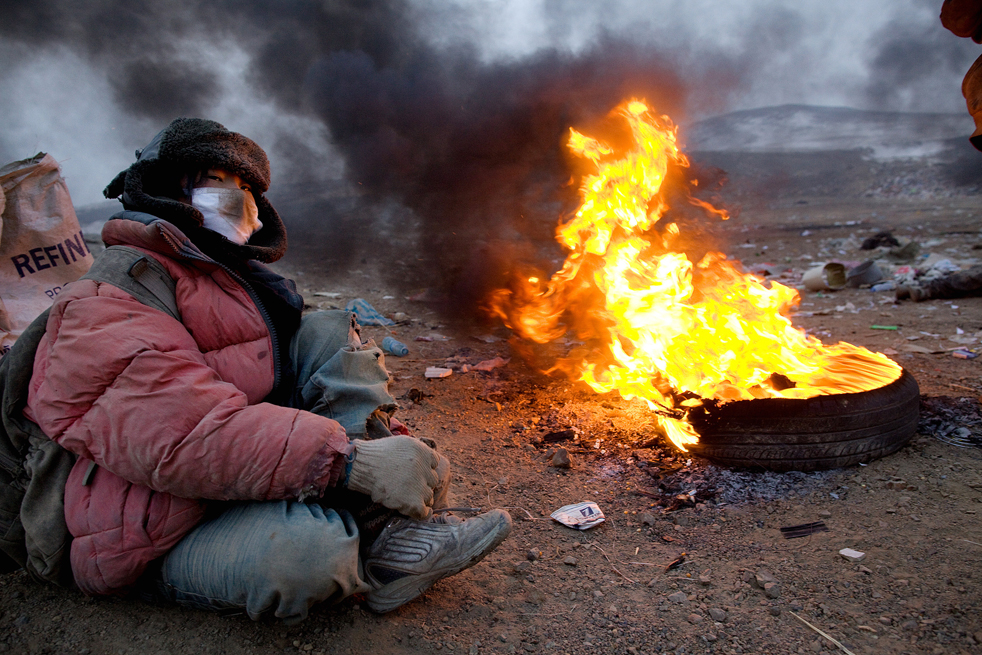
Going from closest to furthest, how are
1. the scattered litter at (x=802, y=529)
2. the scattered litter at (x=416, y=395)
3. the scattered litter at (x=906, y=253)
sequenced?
the scattered litter at (x=802, y=529), the scattered litter at (x=416, y=395), the scattered litter at (x=906, y=253)

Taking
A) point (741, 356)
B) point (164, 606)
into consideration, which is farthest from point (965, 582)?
point (164, 606)

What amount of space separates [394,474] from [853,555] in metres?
1.88

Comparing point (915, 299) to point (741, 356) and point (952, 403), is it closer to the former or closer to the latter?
point (952, 403)

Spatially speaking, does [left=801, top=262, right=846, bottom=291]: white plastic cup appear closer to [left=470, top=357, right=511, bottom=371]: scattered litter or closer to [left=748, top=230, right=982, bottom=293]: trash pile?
[left=748, top=230, right=982, bottom=293]: trash pile

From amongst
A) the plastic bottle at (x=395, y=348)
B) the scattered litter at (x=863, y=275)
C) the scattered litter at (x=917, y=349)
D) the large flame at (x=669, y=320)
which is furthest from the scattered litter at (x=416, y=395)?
the scattered litter at (x=863, y=275)

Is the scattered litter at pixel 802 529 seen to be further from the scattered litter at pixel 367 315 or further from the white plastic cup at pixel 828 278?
the white plastic cup at pixel 828 278

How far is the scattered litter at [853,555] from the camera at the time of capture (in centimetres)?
220

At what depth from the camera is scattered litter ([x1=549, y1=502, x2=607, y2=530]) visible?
2631mm

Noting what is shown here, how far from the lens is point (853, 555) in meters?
2.21

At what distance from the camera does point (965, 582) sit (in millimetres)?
1988

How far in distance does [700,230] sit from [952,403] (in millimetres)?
6243

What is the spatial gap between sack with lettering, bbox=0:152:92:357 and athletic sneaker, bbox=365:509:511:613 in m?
3.19

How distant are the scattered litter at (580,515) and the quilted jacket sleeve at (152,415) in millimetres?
1366

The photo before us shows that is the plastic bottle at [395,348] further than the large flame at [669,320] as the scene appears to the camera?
Yes
